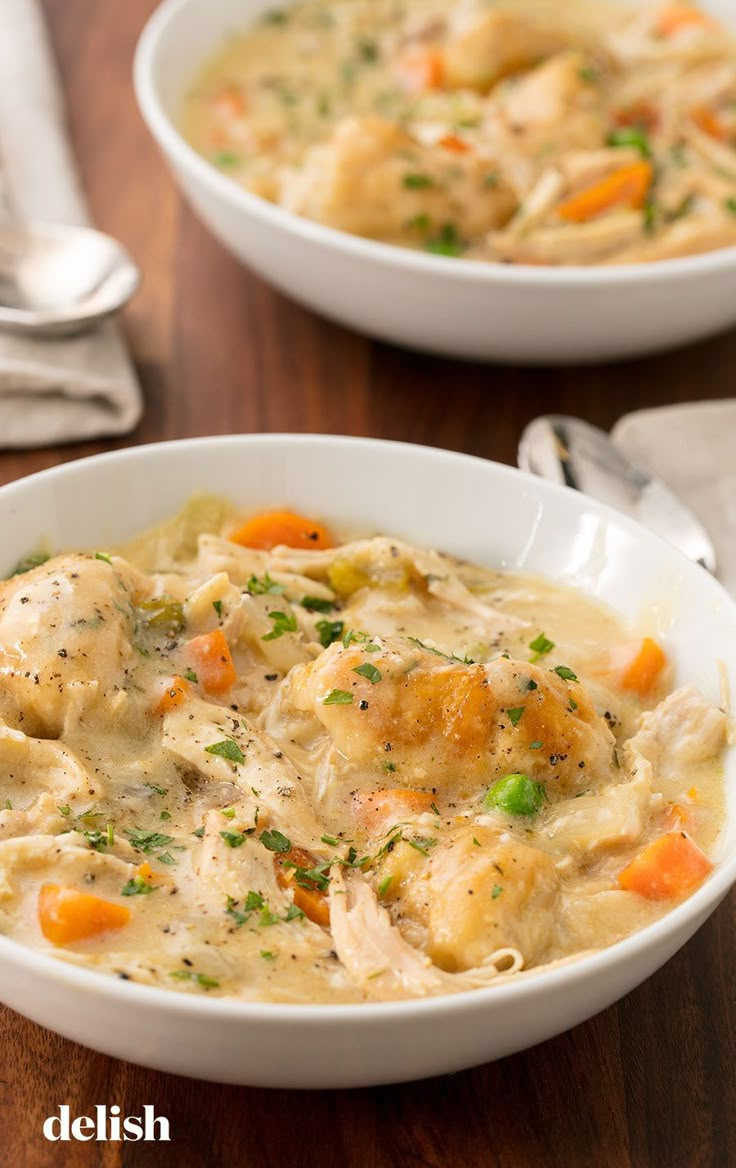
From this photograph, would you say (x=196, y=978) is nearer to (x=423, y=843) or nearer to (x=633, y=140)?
(x=423, y=843)

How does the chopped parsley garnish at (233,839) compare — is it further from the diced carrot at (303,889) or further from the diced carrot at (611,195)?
the diced carrot at (611,195)

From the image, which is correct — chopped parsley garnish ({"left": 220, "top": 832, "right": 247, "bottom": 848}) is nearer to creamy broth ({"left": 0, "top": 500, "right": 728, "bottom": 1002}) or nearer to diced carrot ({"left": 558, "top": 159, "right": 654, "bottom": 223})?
creamy broth ({"left": 0, "top": 500, "right": 728, "bottom": 1002})


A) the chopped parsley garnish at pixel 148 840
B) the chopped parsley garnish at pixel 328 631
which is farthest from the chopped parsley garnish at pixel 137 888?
the chopped parsley garnish at pixel 328 631

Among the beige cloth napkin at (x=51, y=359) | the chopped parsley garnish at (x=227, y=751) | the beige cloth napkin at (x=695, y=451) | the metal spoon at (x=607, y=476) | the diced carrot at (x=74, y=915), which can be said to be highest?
the diced carrot at (x=74, y=915)

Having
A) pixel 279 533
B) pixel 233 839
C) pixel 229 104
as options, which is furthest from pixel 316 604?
pixel 229 104

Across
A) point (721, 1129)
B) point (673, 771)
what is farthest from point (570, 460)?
point (721, 1129)
